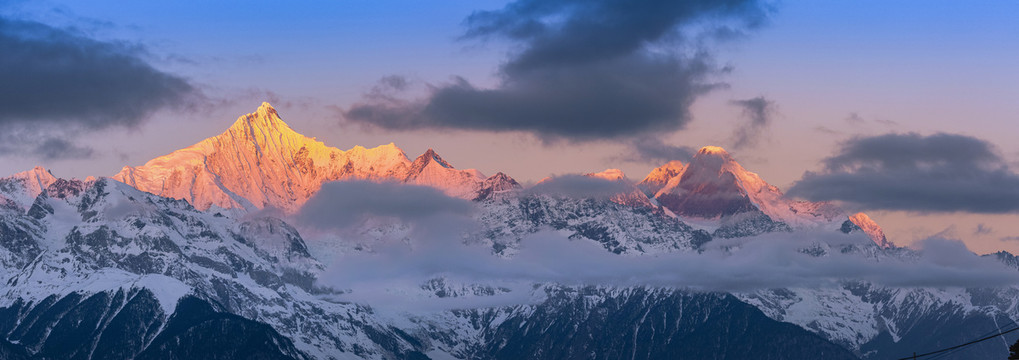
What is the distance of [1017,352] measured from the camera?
322ft
